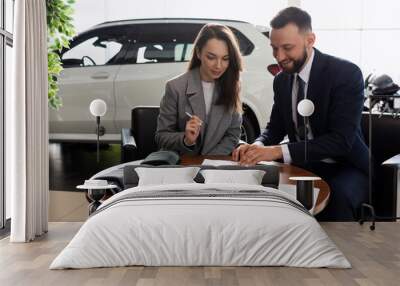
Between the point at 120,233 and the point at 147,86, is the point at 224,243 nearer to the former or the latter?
the point at 120,233

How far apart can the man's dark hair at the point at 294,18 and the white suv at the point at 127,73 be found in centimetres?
20

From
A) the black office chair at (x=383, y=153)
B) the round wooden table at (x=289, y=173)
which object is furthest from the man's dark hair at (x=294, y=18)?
the round wooden table at (x=289, y=173)

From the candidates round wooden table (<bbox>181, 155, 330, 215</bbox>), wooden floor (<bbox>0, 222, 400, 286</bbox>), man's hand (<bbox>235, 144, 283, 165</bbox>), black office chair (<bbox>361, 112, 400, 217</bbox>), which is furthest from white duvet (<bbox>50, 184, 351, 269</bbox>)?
black office chair (<bbox>361, 112, 400, 217</bbox>)

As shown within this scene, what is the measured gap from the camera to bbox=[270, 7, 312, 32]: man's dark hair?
5.61 metres

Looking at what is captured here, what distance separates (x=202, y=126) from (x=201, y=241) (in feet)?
5.88

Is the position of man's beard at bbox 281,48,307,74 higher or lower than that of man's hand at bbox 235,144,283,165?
higher

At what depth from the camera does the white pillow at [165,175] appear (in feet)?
16.9

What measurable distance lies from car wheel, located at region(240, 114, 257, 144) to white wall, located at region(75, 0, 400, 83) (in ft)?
2.60

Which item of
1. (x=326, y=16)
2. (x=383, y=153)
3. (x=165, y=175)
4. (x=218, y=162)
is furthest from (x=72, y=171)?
(x=383, y=153)

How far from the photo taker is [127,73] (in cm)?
556

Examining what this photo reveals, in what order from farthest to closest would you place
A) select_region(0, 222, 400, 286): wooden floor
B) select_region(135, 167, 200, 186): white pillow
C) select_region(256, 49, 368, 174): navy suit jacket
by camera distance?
select_region(256, 49, 368, 174): navy suit jacket, select_region(135, 167, 200, 186): white pillow, select_region(0, 222, 400, 286): wooden floor

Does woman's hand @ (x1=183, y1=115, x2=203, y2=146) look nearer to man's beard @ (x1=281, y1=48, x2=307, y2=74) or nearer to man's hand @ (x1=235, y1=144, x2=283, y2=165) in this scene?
man's hand @ (x1=235, y1=144, x2=283, y2=165)

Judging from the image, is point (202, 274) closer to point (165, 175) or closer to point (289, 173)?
point (165, 175)

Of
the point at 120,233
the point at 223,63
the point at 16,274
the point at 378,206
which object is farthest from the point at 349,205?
the point at 16,274
